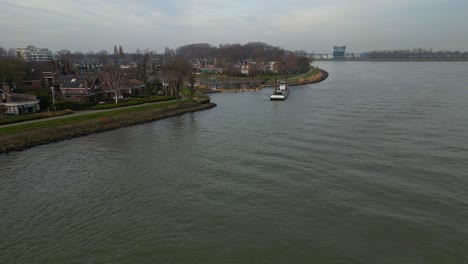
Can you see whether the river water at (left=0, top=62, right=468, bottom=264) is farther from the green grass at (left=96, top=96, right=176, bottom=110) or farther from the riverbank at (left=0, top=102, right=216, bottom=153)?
the green grass at (left=96, top=96, right=176, bottom=110)

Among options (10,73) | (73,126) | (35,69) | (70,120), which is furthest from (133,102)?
(35,69)

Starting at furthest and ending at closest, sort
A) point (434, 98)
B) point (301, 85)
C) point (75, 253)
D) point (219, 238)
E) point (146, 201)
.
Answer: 1. point (301, 85)
2. point (434, 98)
3. point (146, 201)
4. point (219, 238)
5. point (75, 253)

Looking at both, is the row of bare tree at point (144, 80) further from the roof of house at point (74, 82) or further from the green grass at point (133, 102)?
the roof of house at point (74, 82)

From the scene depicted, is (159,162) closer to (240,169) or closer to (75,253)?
(240,169)

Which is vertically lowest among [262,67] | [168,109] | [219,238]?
[219,238]

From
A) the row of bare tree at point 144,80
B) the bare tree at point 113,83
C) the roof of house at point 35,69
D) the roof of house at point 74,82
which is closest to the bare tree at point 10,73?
the roof of house at point 35,69

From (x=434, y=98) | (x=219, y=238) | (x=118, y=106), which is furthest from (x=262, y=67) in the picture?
(x=219, y=238)
